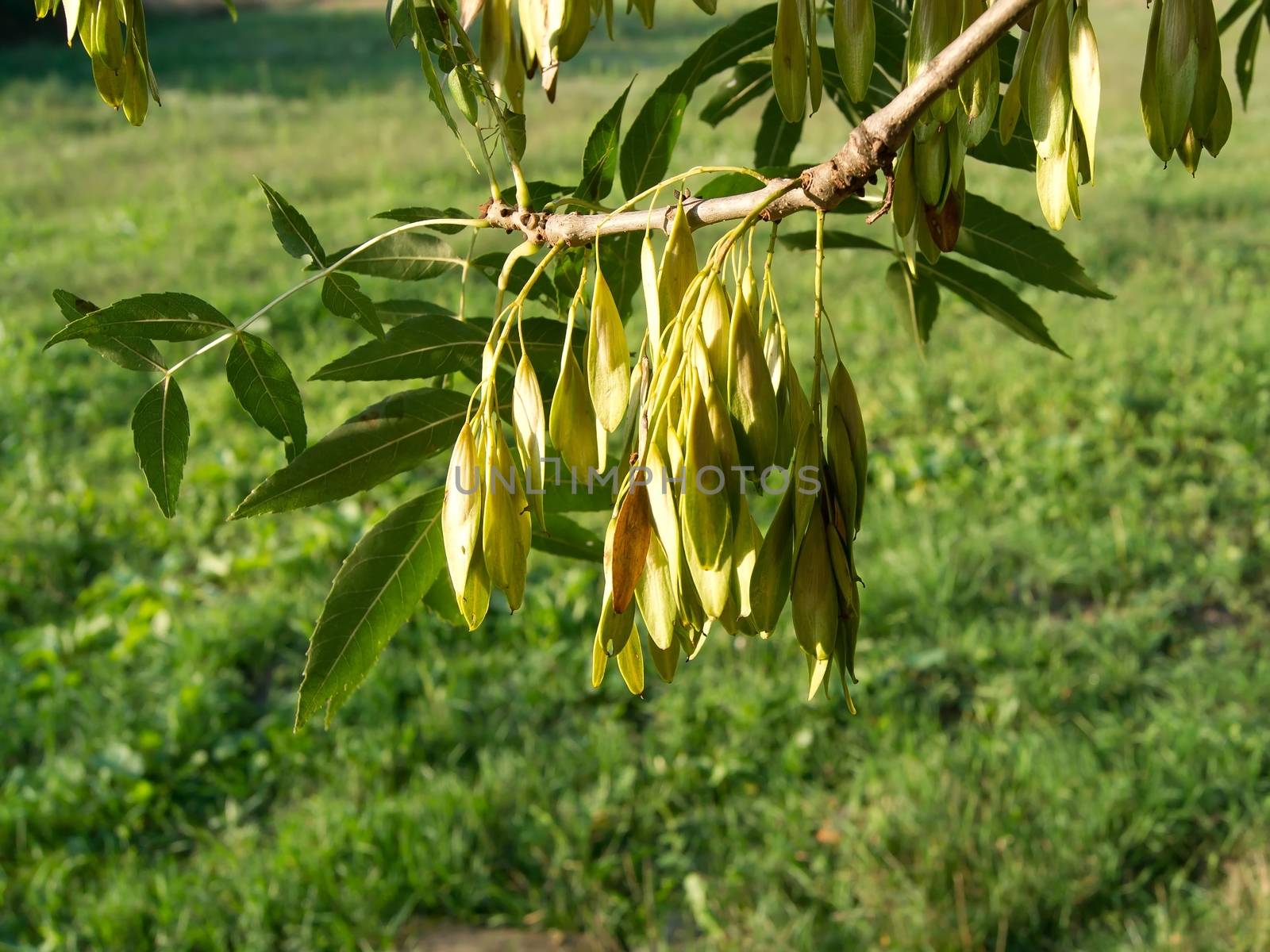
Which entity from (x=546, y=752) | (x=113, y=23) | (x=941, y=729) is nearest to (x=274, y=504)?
(x=113, y=23)

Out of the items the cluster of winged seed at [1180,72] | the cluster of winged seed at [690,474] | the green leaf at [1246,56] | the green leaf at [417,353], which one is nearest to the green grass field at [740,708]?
the green leaf at [1246,56]

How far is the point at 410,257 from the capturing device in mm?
886

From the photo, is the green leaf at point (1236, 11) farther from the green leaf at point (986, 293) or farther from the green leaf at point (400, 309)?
the green leaf at point (400, 309)

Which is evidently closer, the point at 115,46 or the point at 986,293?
the point at 115,46

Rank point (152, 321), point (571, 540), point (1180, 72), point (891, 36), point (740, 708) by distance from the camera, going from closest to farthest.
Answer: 1. point (1180, 72)
2. point (152, 321)
3. point (891, 36)
4. point (571, 540)
5. point (740, 708)

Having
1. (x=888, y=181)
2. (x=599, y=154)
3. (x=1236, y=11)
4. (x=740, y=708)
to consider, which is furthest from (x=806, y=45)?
(x=740, y=708)

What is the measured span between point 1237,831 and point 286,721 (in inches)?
70.8

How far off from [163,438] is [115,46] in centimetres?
23

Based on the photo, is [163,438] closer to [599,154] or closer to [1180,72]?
[599,154]

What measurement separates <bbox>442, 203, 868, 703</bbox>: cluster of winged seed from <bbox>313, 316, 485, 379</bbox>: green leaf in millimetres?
176

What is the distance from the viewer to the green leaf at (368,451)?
0.79 metres

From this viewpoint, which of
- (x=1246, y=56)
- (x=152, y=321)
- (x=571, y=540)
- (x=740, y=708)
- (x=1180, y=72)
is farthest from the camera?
(x=740, y=708)

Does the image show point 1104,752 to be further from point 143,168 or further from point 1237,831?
point 143,168

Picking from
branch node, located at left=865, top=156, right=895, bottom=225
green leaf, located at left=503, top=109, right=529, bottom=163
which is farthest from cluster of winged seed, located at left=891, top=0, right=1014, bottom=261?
green leaf, located at left=503, top=109, right=529, bottom=163
